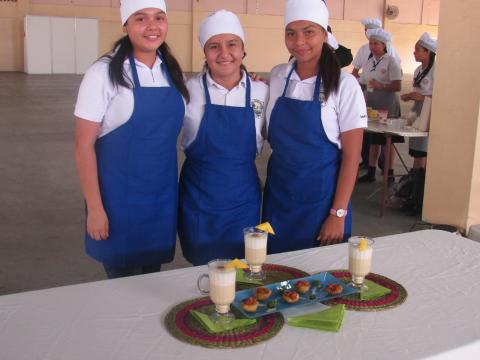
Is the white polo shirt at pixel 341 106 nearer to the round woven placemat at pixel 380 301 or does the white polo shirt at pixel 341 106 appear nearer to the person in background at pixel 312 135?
the person in background at pixel 312 135

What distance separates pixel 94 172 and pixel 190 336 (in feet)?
2.99

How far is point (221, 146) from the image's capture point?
227 cm

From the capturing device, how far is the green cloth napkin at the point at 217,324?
144 cm

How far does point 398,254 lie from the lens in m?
2.04

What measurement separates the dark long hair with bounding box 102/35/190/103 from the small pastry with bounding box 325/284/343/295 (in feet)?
3.18

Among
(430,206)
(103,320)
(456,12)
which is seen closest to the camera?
(103,320)

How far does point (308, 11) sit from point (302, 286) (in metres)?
1.09

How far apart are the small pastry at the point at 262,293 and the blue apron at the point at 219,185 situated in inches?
29.6

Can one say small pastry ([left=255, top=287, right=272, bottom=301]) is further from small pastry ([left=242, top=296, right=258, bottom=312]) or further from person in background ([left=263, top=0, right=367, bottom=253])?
person in background ([left=263, top=0, right=367, bottom=253])

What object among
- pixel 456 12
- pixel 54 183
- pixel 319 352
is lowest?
pixel 54 183

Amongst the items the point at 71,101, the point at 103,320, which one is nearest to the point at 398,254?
the point at 103,320

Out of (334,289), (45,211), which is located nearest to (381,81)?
(45,211)

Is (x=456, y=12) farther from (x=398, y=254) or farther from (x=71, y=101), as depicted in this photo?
(x=71, y=101)

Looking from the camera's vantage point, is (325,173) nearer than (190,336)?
No
